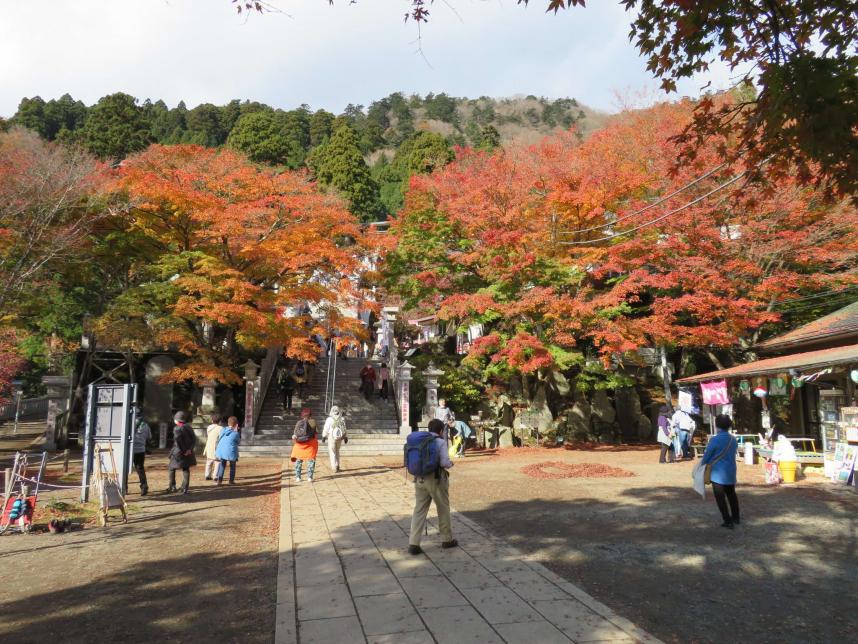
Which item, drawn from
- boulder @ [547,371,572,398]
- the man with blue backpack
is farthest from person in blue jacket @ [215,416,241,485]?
boulder @ [547,371,572,398]

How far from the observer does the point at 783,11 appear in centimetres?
505

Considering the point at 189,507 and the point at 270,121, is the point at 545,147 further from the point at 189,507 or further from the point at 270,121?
the point at 270,121

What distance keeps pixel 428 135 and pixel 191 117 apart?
35.8m

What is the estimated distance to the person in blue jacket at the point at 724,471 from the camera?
744cm

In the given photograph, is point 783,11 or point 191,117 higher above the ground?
point 191,117

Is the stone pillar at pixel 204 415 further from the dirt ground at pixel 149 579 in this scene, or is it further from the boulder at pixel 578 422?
the boulder at pixel 578 422

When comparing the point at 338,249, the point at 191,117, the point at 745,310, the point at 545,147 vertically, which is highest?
the point at 191,117

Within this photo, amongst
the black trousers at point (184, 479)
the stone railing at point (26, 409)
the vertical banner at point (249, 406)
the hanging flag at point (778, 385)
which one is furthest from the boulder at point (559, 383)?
the stone railing at point (26, 409)

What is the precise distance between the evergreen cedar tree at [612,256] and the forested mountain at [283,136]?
435 inches

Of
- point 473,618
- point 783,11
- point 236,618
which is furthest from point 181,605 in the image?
point 783,11

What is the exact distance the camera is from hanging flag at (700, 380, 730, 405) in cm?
1656

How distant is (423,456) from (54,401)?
18185mm

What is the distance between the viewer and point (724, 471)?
7.46m

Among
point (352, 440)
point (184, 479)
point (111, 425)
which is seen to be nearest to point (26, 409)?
point (352, 440)
